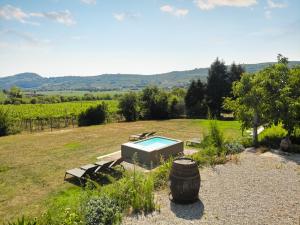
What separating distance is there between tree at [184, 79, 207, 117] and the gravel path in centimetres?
2333

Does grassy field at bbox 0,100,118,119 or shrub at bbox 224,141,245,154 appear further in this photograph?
grassy field at bbox 0,100,118,119

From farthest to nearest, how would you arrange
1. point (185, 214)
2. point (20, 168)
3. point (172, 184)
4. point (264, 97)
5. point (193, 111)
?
point (193, 111), point (264, 97), point (20, 168), point (172, 184), point (185, 214)

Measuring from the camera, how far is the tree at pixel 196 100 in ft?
109

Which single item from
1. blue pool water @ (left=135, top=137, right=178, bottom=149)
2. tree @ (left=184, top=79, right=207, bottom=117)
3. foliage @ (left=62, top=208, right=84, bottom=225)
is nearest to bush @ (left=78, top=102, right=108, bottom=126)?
tree @ (left=184, top=79, right=207, bottom=117)

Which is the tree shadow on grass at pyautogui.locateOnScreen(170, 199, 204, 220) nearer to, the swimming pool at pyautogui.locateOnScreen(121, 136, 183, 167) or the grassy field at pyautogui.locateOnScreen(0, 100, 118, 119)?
the swimming pool at pyautogui.locateOnScreen(121, 136, 183, 167)

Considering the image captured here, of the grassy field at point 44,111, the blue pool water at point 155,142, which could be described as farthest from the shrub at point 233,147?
the grassy field at point 44,111

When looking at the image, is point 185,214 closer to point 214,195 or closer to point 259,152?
point 214,195

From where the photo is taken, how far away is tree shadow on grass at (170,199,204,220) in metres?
6.22

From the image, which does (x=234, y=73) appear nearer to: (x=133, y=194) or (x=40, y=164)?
(x=40, y=164)

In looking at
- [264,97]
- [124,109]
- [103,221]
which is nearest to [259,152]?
[264,97]

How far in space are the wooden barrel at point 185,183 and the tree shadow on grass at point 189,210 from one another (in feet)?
0.41

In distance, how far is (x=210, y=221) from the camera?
5.94m

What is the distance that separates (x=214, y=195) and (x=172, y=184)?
1273 millimetres

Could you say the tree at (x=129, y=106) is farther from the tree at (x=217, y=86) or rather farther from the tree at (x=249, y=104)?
the tree at (x=249, y=104)
